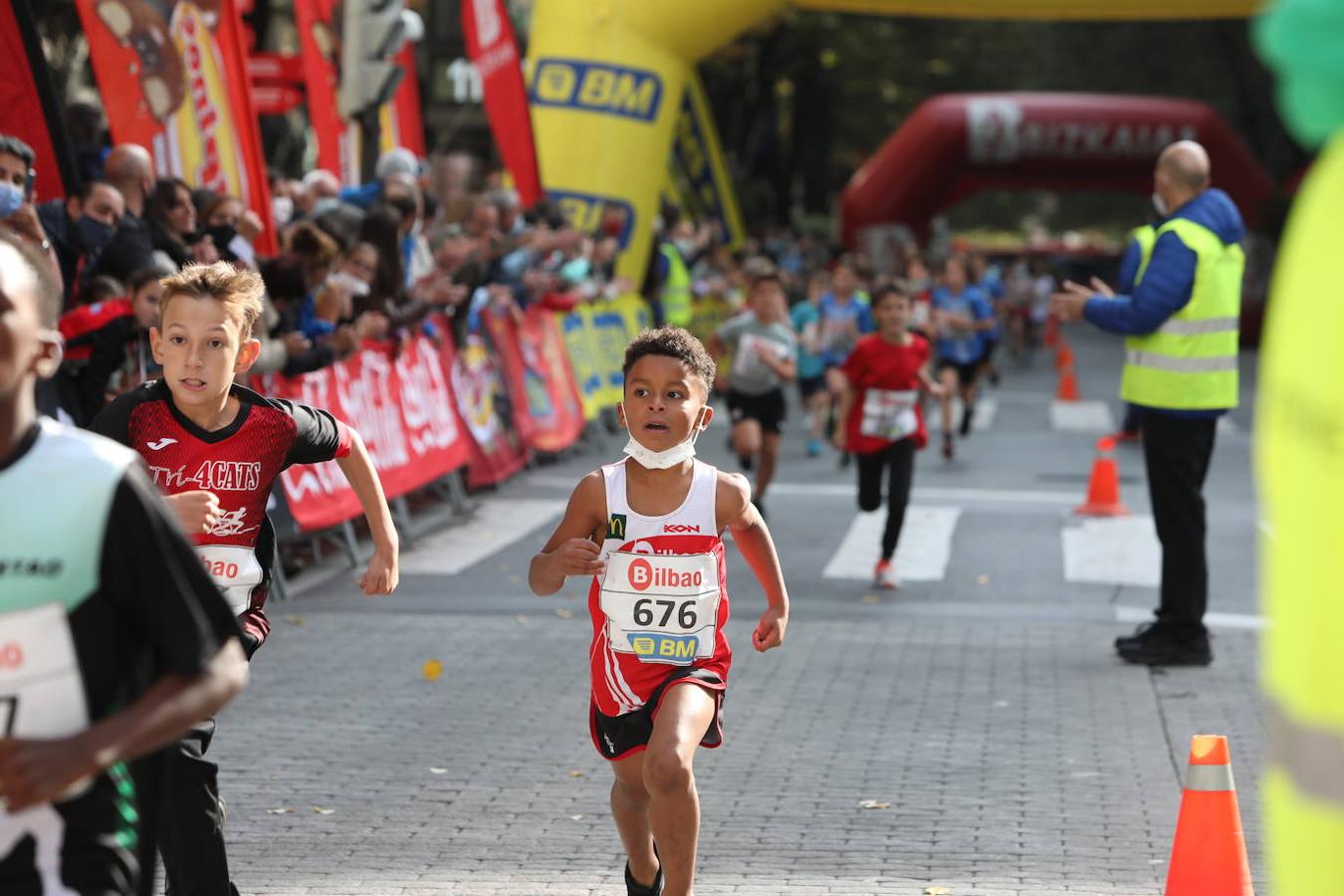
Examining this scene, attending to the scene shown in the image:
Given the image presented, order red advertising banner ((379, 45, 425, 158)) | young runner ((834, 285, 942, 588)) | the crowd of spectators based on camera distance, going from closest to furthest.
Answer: the crowd of spectators
young runner ((834, 285, 942, 588))
red advertising banner ((379, 45, 425, 158))

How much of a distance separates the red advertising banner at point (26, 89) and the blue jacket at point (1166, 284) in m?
4.87

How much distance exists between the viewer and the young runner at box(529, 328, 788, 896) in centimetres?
477

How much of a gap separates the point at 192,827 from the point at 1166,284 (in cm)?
561

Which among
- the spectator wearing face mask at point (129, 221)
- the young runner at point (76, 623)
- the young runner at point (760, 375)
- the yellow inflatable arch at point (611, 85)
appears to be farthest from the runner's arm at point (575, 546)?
the yellow inflatable arch at point (611, 85)

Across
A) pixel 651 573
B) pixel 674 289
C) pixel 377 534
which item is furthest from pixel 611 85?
pixel 377 534

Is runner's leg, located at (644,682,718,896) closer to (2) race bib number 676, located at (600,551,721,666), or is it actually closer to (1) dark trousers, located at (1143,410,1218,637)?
(2) race bib number 676, located at (600,551,721,666)

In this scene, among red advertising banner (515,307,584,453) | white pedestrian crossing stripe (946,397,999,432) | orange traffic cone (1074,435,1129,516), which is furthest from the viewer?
white pedestrian crossing stripe (946,397,999,432)

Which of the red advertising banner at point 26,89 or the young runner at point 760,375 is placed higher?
the red advertising banner at point 26,89

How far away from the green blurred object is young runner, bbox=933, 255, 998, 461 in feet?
60.3

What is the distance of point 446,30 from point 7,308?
47.7m

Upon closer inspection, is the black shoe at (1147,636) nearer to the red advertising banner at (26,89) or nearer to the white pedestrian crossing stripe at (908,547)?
the white pedestrian crossing stripe at (908,547)

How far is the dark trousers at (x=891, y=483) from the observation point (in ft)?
36.3

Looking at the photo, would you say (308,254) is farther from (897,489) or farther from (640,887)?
(640,887)

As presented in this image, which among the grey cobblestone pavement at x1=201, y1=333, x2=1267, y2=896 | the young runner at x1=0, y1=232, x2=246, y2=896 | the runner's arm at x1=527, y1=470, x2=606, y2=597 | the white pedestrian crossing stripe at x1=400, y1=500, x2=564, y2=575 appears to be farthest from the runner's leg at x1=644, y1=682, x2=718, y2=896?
the white pedestrian crossing stripe at x1=400, y1=500, x2=564, y2=575
